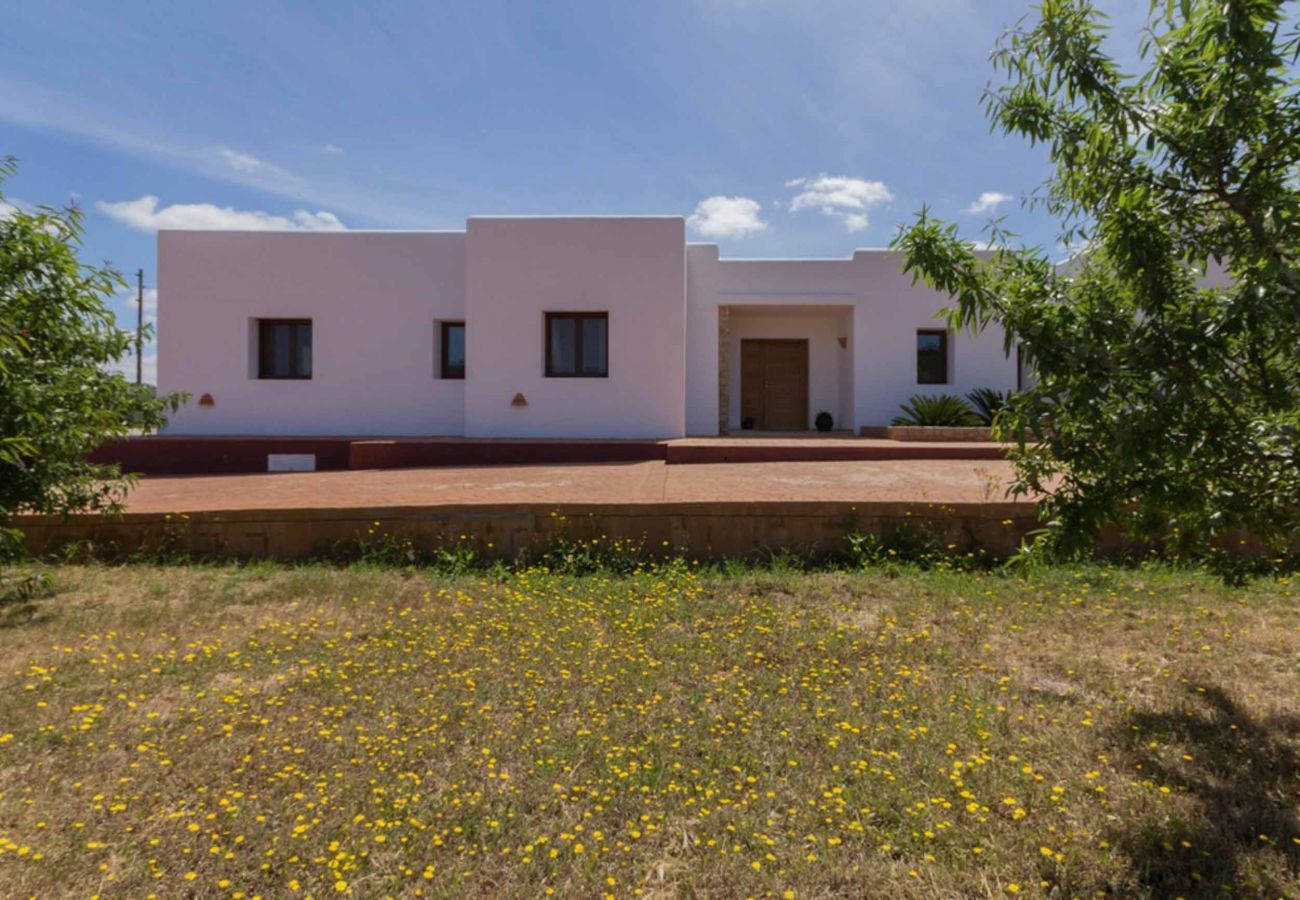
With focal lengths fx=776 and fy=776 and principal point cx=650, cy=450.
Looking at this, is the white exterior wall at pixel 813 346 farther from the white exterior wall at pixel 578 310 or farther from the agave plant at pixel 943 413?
the white exterior wall at pixel 578 310

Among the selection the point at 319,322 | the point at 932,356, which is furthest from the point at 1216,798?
the point at 319,322

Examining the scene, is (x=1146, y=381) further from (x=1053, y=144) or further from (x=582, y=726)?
(x=582, y=726)

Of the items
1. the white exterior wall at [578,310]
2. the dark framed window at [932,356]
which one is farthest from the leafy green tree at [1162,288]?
the dark framed window at [932,356]

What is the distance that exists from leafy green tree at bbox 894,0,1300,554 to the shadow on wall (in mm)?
950

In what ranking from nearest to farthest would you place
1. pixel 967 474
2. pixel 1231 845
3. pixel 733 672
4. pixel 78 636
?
pixel 1231 845 < pixel 733 672 < pixel 78 636 < pixel 967 474

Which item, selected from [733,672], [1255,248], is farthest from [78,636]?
[1255,248]

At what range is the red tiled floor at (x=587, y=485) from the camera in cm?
692

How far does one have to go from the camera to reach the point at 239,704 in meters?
3.63

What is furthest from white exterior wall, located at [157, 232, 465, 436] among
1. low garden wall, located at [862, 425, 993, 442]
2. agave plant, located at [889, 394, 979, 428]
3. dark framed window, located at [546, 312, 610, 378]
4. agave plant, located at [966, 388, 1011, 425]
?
agave plant, located at [966, 388, 1011, 425]

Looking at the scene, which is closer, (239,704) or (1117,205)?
(1117,205)

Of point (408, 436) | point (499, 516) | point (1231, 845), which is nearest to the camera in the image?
point (1231, 845)

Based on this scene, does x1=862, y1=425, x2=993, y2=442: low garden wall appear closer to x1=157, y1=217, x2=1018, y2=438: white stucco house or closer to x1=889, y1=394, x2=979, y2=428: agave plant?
x1=889, y1=394, x2=979, y2=428: agave plant

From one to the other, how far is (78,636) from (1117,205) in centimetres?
567

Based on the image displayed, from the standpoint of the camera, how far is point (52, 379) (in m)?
5.05
